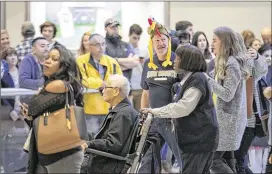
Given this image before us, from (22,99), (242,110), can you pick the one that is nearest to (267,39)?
(242,110)

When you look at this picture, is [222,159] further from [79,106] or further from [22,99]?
[22,99]

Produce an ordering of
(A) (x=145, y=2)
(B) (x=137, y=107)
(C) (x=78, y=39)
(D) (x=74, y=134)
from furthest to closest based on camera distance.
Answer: (C) (x=78, y=39) < (A) (x=145, y=2) < (B) (x=137, y=107) < (D) (x=74, y=134)

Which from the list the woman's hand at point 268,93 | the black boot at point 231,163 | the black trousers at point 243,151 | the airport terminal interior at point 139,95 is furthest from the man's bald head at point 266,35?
the black boot at point 231,163

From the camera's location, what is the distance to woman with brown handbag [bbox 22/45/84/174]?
16.4 ft

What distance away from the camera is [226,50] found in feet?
18.8

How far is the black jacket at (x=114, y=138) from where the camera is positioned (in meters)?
4.85

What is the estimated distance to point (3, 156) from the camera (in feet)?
20.8

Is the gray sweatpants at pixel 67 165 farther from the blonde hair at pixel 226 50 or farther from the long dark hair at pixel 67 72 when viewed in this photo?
the blonde hair at pixel 226 50

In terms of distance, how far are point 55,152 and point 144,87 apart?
3.48 ft

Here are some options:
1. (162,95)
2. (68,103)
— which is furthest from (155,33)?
(68,103)

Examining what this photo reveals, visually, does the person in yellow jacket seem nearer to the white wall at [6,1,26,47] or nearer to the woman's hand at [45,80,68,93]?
the woman's hand at [45,80,68,93]

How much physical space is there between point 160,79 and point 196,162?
0.75 meters

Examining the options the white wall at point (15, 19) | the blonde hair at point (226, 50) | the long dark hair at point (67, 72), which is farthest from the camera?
the white wall at point (15, 19)

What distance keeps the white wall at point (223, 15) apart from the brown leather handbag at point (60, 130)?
2.26 m
